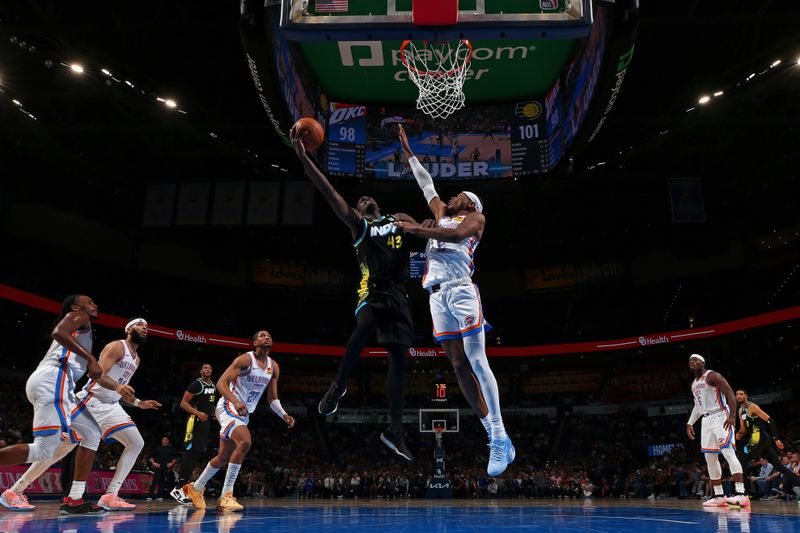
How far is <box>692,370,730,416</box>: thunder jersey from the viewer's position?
31.0ft

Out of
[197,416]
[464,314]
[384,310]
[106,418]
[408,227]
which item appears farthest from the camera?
[197,416]

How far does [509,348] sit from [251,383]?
21703 mm

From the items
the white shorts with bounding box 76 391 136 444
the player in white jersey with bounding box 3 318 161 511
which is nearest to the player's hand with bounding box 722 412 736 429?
the player in white jersey with bounding box 3 318 161 511

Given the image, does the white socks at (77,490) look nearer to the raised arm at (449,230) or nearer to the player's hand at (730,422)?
the raised arm at (449,230)

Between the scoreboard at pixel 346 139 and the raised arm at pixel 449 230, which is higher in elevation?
the scoreboard at pixel 346 139

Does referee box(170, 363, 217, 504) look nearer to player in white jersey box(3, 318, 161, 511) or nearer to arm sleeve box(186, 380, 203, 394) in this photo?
arm sleeve box(186, 380, 203, 394)

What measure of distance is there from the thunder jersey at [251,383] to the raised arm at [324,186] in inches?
126

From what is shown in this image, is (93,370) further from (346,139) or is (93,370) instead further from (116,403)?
(346,139)

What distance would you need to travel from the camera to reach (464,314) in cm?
555

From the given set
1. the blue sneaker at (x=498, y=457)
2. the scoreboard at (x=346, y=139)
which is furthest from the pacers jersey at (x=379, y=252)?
the scoreboard at (x=346, y=139)

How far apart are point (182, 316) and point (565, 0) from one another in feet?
81.0

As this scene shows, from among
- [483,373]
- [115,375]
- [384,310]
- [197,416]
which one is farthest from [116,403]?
[483,373]

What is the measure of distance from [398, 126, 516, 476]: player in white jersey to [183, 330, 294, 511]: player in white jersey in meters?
2.92

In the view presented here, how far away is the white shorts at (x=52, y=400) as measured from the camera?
6250mm
